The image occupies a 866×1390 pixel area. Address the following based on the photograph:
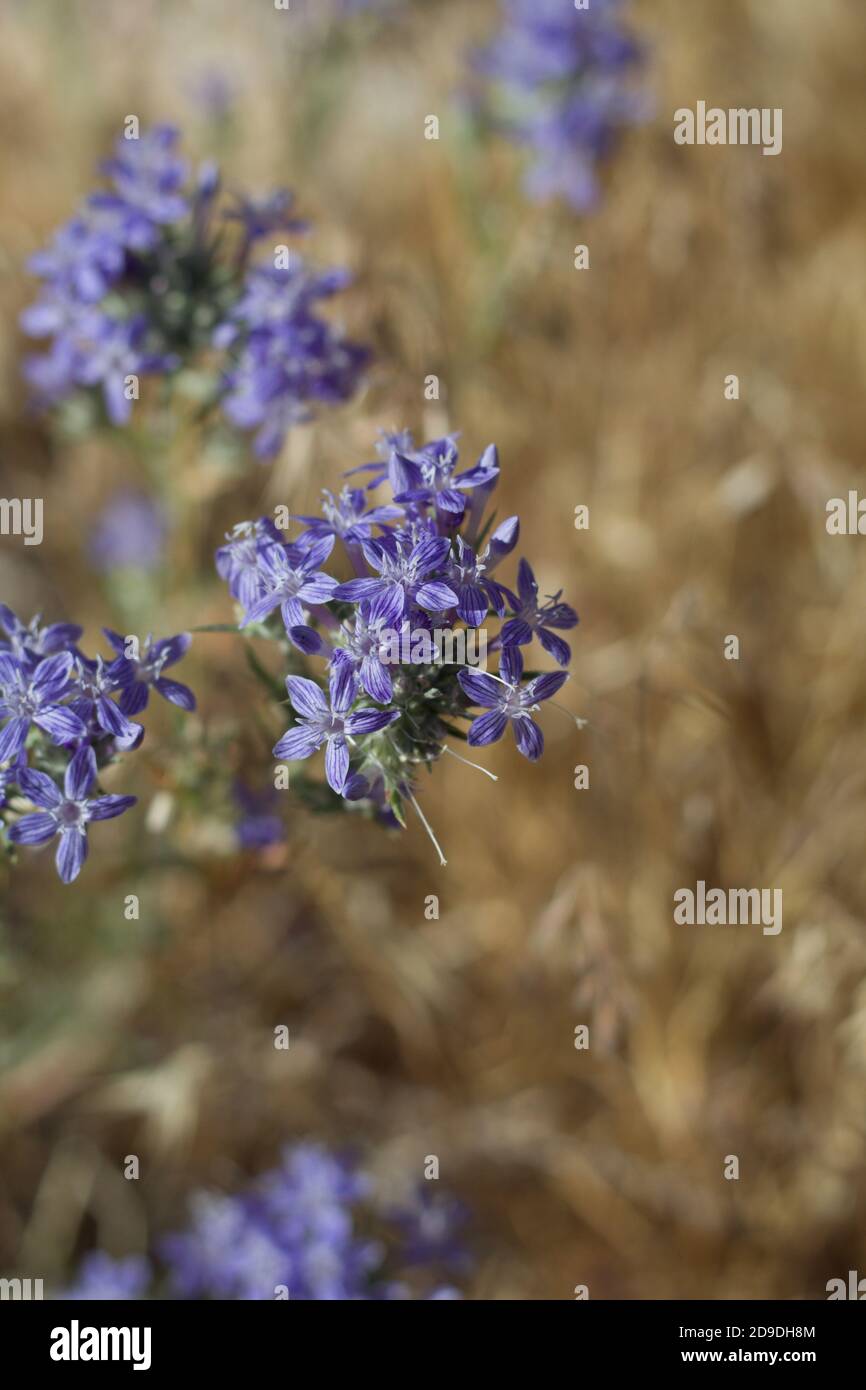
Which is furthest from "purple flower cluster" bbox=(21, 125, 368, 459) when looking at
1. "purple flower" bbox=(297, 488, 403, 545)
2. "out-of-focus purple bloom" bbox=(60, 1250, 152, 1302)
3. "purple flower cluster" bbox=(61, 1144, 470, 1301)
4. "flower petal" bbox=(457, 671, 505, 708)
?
"out-of-focus purple bloom" bbox=(60, 1250, 152, 1302)

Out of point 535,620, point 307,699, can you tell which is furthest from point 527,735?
point 307,699

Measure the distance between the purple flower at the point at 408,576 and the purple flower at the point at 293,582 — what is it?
0.24ft

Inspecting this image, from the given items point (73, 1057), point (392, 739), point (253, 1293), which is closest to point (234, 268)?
point (392, 739)

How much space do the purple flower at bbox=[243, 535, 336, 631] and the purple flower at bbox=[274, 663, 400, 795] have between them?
126 mm

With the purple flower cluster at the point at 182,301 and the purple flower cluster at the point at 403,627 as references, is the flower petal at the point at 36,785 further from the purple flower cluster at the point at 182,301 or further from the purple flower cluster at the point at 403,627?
the purple flower cluster at the point at 182,301

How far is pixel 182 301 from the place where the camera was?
2771 mm

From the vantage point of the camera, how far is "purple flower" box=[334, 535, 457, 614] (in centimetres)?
181

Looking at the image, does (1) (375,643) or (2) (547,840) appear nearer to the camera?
(1) (375,643)

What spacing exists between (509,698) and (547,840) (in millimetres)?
2017

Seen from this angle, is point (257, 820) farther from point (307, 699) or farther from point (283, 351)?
point (283, 351)

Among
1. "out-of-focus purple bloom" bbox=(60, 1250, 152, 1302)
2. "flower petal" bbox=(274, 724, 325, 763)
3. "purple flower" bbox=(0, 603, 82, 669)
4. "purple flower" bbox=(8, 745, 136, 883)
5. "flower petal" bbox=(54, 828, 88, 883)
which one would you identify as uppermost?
"purple flower" bbox=(0, 603, 82, 669)

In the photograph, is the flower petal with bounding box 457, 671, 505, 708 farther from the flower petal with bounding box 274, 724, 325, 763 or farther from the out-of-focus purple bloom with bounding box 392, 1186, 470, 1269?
the out-of-focus purple bloom with bounding box 392, 1186, 470, 1269

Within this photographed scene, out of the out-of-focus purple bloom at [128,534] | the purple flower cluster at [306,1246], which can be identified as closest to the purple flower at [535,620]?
the purple flower cluster at [306,1246]

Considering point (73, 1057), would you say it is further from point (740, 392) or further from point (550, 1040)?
point (740, 392)
